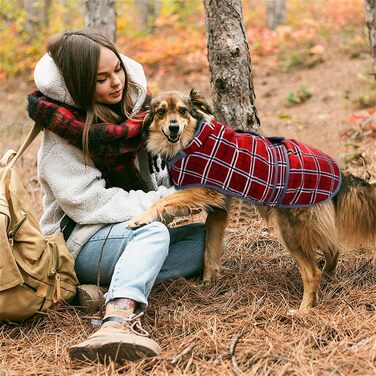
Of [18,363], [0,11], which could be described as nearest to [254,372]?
[18,363]

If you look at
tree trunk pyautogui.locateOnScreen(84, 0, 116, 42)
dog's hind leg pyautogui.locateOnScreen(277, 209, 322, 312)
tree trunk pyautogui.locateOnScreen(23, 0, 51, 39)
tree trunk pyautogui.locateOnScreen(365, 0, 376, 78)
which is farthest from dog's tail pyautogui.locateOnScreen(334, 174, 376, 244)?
tree trunk pyautogui.locateOnScreen(23, 0, 51, 39)

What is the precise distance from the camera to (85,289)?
333 centimetres

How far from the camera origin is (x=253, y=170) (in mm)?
3336

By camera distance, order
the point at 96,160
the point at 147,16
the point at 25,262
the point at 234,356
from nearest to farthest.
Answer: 1. the point at 234,356
2. the point at 25,262
3. the point at 96,160
4. the point at 147,16

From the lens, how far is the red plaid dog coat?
10.9 feet

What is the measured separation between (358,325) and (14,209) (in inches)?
78.7

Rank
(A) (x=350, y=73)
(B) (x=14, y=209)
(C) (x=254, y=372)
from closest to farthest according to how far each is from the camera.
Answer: (C) (x=254, y=372)
(B) (x=14, y=209)
(A) (x=350, y=73)

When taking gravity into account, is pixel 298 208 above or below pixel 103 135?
below

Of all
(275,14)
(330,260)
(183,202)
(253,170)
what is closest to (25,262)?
(183,202)

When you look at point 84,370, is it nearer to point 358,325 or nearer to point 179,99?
point 358,325

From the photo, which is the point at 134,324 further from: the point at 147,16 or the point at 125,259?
the point at 147,16

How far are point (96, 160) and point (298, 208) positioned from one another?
1.27 m

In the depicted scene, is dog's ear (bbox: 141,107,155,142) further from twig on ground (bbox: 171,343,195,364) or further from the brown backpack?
twig on ground (bbox: 171,343,195,364)

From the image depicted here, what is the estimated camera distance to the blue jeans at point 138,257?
296 cm
